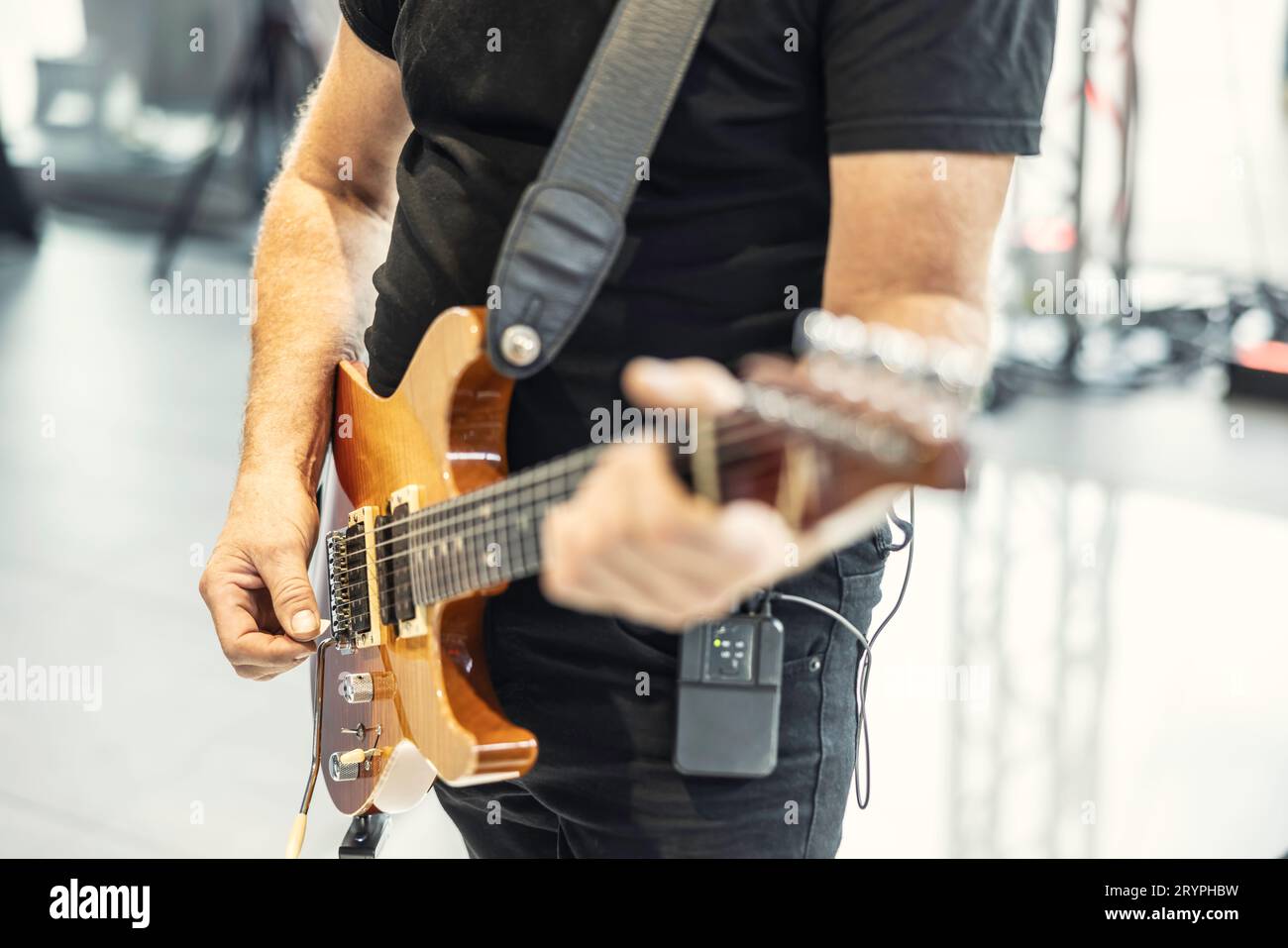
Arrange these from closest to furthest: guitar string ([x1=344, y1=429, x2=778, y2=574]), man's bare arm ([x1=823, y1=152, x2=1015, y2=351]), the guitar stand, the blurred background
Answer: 1. guitar string ([x1=344, y1=429, x2=778, y2=574])
2. man's bare arm ([x1=823, y1=152, x2=1015, y2=351])
3. the guitar stand
4. the blurred background

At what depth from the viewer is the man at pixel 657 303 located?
0.95 metres

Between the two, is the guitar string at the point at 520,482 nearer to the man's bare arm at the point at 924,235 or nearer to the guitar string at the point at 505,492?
the guitar string at the point at 505,492

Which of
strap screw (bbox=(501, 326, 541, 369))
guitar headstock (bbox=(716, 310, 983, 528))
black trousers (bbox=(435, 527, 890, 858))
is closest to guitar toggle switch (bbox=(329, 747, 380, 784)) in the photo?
black trousers (bbox=(435, 527, 890, 858))

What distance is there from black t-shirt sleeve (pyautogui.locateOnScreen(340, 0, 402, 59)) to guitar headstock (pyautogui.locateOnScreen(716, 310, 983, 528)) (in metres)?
0.86

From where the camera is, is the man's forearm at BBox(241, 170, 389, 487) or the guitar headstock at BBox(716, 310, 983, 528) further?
the man's forearm at BBox(241, 170, 389, 487)

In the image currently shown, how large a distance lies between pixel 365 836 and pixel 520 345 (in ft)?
2.98

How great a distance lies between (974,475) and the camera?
4.34 feet

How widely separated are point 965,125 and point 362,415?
758 millimetres

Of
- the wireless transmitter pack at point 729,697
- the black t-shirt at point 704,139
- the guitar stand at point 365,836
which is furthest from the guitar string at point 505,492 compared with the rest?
the guitar stand at point 365,836

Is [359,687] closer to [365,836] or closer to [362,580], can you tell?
[362,580]

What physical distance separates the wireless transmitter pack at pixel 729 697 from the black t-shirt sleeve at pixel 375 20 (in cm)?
78

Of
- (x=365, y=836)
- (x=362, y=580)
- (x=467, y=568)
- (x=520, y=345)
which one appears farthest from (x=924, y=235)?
(x=365, y=836)

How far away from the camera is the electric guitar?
30.0 inches

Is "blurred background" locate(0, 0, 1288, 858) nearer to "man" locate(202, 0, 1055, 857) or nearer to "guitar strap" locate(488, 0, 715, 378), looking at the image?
"man" locate(202, 0, 1055, 857)
